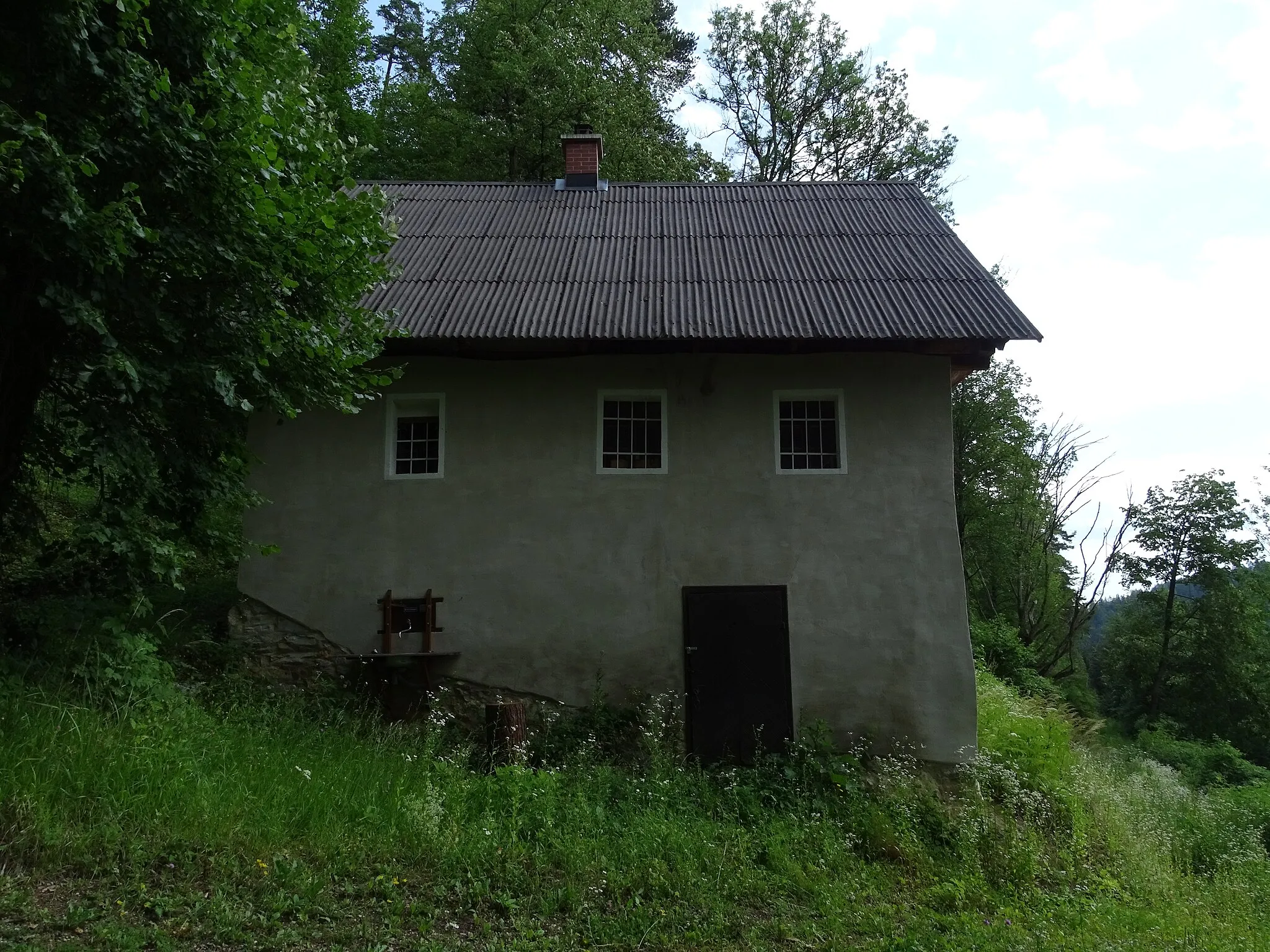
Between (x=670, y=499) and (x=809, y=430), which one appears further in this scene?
(x=809, y=430)

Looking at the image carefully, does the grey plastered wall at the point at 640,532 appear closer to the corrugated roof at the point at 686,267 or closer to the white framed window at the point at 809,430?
the white framed window at the point at 809,430

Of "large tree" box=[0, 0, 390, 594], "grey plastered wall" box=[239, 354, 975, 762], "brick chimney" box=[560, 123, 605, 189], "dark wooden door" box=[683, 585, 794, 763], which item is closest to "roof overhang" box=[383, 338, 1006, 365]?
"grey plastered wall" box=[239, 354, 975, 762]

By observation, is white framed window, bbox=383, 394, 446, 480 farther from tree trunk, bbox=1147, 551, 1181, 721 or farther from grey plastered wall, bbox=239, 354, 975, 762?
tree trunk, bbox=1147, 551, 1181, 721

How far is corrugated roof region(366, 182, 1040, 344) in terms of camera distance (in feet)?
28.2

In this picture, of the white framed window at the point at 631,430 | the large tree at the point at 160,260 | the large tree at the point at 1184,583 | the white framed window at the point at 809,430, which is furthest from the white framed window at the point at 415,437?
the large tree at the point at 1184,583

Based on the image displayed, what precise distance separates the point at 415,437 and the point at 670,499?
105 inches

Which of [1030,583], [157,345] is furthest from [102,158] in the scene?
[1030,583]

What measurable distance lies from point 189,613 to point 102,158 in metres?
5.52

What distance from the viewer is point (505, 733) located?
24.5ft

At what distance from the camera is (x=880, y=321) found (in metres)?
8.66

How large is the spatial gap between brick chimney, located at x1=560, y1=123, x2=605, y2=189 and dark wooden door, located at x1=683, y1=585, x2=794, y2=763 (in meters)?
6.63

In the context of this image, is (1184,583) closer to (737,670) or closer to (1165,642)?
(1165,642)

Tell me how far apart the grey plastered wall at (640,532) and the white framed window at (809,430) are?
0.10 metres

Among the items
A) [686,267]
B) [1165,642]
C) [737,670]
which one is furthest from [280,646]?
[1165,642]
